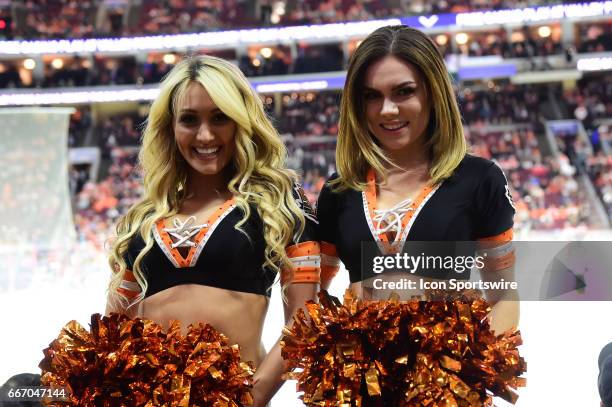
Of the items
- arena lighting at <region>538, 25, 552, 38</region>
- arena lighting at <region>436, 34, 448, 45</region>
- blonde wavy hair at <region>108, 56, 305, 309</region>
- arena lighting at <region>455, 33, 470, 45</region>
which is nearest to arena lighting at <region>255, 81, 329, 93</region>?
arena lighting at <region>436, 34, 448, 45</region>

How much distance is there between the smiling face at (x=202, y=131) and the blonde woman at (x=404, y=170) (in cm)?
27

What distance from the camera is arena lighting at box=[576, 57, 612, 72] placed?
17.0 m

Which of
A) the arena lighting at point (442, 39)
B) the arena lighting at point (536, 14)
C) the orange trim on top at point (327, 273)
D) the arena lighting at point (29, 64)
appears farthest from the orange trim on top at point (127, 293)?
the arena lighting at point (29, 64)

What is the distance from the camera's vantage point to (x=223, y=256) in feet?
5.71

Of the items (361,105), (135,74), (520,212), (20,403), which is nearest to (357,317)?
(361,105)

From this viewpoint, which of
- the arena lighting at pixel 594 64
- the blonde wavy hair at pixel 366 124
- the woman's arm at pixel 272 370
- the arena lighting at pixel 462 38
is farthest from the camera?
the arena lighting at pixel 462 38

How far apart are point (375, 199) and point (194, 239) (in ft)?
1.37

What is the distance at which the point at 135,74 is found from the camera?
18.7 meters

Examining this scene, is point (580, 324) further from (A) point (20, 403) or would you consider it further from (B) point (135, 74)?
(B) point (135, 74)

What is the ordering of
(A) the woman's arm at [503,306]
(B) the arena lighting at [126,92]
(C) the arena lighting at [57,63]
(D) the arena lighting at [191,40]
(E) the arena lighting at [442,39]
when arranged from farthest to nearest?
(C) the arena lighting at [57,63] < (E) the arena lighting at [442,39] < (D) the arena lighting at [191,40] < (B) the arena lighting at [126,92] < (A) the woman's arm at [503,306]

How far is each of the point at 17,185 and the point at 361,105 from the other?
8915 mm

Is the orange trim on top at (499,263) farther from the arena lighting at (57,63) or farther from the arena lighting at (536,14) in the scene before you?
the arena lighting at (57,63)

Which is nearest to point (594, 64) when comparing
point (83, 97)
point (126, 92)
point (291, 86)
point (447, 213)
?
point (291, 86)

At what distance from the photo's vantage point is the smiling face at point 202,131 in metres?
1.77
